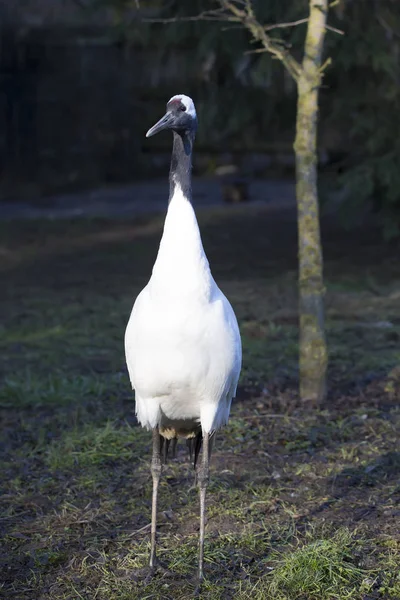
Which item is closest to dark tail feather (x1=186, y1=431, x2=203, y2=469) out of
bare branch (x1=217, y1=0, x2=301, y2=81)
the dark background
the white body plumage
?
the white body plumage

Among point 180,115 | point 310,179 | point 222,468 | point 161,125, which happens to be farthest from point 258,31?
point 222,468

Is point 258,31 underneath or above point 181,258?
above

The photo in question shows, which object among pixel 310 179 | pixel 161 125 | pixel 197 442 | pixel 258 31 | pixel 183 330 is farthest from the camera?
pixel 310 179

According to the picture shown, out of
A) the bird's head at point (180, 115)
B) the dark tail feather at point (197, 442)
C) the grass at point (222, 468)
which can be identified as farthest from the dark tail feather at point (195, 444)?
the bird's head at point (180, 115)

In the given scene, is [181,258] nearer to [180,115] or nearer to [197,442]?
[180,115]

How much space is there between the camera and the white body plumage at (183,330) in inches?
164

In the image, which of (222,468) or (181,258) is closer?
(181,258)

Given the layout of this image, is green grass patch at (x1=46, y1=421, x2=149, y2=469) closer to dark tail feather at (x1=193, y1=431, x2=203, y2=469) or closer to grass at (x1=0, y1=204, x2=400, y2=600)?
grass at (x1=0, y1=204, x2=400, y2=600)

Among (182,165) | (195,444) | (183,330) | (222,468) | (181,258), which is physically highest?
(182,165)

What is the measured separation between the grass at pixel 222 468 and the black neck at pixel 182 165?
1723 mm

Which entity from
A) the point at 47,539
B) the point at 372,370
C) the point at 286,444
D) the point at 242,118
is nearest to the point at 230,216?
the point at 242,118

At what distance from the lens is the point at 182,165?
4.39 m

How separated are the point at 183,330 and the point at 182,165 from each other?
2.55 feet

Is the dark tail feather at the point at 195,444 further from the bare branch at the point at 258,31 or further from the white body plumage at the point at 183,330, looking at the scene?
the bare branch at the point at 258,31
